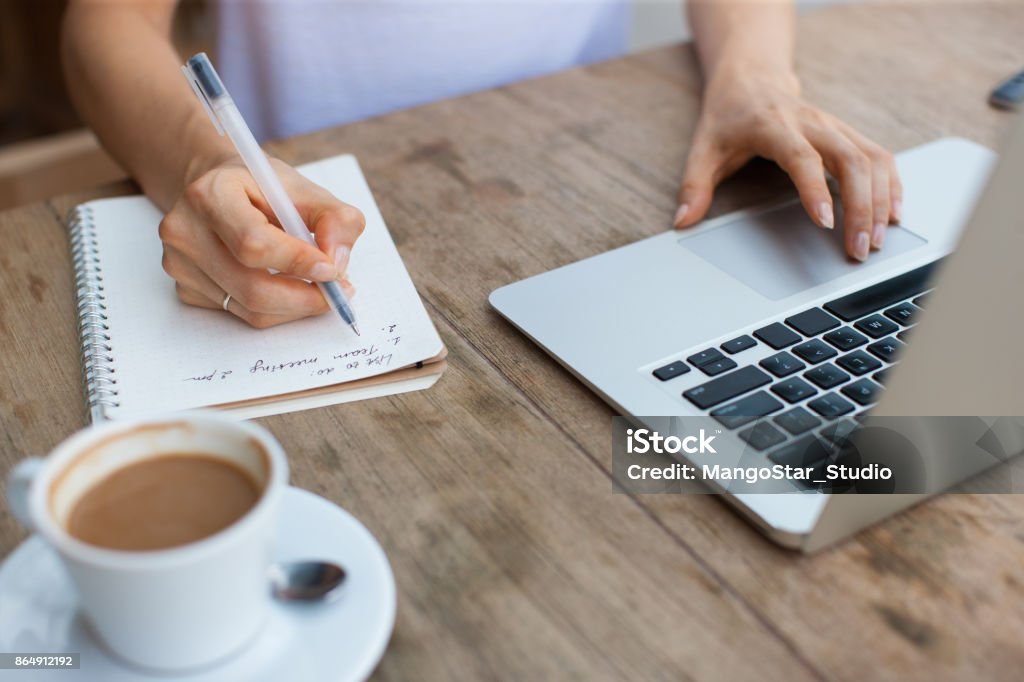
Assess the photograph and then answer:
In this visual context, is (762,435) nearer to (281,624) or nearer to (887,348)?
(887,348)

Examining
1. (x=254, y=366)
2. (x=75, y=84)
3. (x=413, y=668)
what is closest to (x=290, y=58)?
(x=75, y=84)

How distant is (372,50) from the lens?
3.70ft

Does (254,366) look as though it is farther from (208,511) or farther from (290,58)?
(290,58)

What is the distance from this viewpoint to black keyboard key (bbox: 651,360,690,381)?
21.5 inches

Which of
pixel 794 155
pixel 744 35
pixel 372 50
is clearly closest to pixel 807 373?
pixel 794 155

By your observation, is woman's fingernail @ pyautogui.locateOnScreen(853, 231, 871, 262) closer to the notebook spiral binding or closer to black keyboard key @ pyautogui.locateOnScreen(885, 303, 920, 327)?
black keyboard key @ pyautogui.locateOnScreen(885, 303, 920, 327)

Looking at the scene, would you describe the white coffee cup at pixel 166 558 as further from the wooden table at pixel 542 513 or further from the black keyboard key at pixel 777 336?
the black keyboard key at pixel 777 336

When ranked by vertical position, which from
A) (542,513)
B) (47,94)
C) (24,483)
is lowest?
(47,94)

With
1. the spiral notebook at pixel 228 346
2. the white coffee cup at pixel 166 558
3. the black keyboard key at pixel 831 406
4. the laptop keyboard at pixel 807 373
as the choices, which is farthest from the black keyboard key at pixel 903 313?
the white coffee cup at pixel 166 558

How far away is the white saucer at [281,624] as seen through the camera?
0.38 metres

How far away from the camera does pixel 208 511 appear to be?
378 millimetres

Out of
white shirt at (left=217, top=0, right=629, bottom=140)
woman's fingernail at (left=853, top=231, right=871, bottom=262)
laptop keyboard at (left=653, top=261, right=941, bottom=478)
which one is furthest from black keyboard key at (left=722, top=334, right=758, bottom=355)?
white shirt at (left=217, top=0, right=629, bottom=140)

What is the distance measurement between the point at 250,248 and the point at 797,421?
335 mm

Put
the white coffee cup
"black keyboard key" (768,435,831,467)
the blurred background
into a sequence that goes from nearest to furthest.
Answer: the white coffee cup → "black keyboard key" (768,435,831,467) → the blurred background
